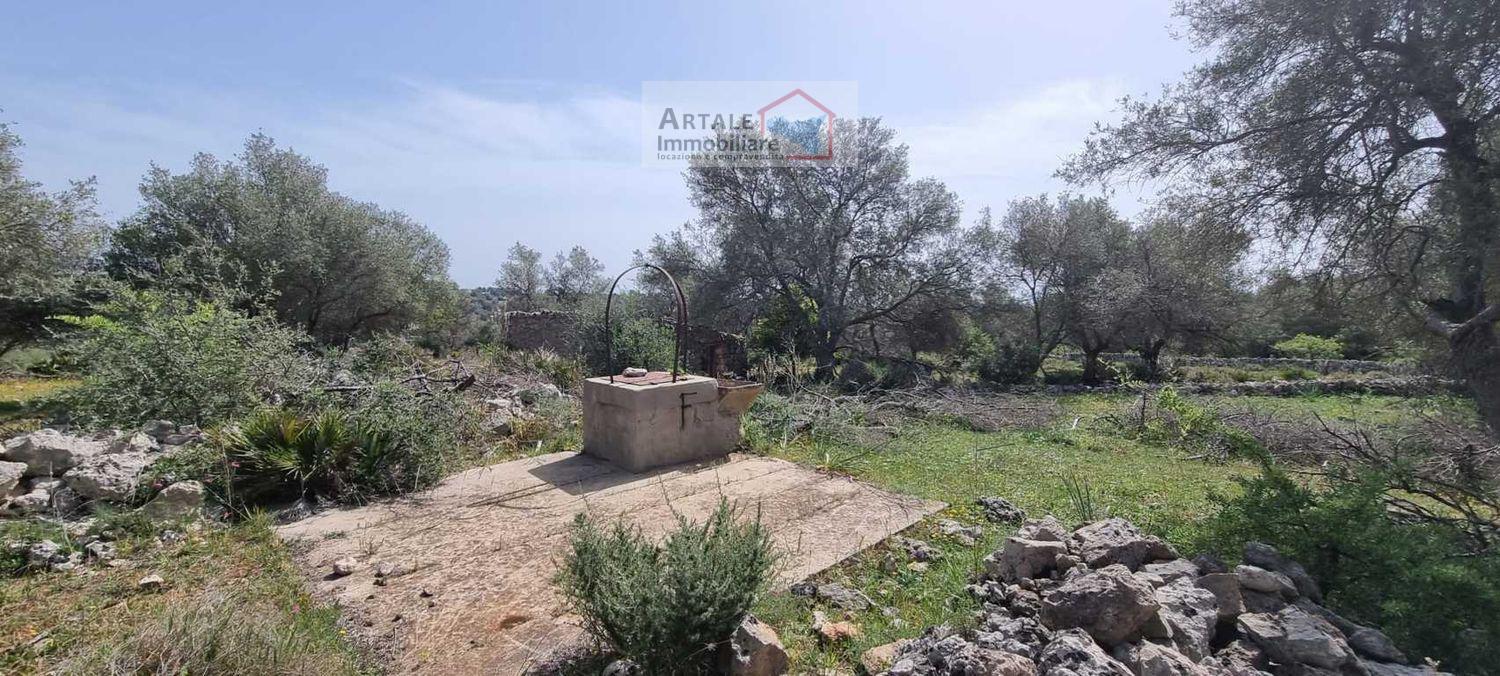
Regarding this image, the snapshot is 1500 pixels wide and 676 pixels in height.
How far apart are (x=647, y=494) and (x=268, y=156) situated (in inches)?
610

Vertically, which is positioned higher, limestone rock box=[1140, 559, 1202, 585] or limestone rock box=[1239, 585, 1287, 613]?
limestone rock box=[1140, 559, 1202, 585]

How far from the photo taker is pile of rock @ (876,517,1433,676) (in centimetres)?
176

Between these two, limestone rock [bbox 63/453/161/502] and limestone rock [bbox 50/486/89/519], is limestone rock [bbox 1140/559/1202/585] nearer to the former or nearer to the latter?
limestone rock [bbox 63/453/161/502]

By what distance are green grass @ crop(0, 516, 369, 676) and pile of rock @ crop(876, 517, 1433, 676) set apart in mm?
2124

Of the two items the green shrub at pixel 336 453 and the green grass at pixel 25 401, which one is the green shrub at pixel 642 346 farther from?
the green grass at pixel 25 401

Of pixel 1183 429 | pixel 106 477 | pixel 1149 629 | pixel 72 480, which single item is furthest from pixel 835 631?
pixel 1183 429

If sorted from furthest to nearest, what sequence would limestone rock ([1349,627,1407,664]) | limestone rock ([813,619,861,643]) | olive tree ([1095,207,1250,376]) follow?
1. olive tree ([1095,207,1250,376])
2. limestone rock ([813,619,861,643])
3. limestone rock ([1349,627,1407,664])

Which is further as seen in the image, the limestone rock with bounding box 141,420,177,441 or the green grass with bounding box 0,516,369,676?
the limestone rock with bounding box 141,420,177,441

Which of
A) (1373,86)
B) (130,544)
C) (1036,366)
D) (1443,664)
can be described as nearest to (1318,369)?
(1036,366)

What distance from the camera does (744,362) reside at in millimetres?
13242

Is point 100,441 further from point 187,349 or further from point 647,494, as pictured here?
point 647,494

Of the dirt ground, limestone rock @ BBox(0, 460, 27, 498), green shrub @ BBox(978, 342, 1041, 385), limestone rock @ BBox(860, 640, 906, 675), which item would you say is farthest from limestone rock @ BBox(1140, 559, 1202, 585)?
green shrub @ BBox(978, 342, 1041, 385)

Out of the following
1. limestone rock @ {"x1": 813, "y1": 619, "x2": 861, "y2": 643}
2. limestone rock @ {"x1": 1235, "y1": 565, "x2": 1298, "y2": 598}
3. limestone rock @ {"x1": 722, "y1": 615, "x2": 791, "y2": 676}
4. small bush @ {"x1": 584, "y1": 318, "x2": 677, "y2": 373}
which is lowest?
limestone rock @ {"x1": 813, "y1": 619, "x2": 861, "y2": 643}

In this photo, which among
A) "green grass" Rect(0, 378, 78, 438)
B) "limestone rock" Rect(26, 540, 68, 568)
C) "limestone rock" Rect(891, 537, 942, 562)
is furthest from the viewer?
"green grass" Rect(0, 378, 78, 438)
